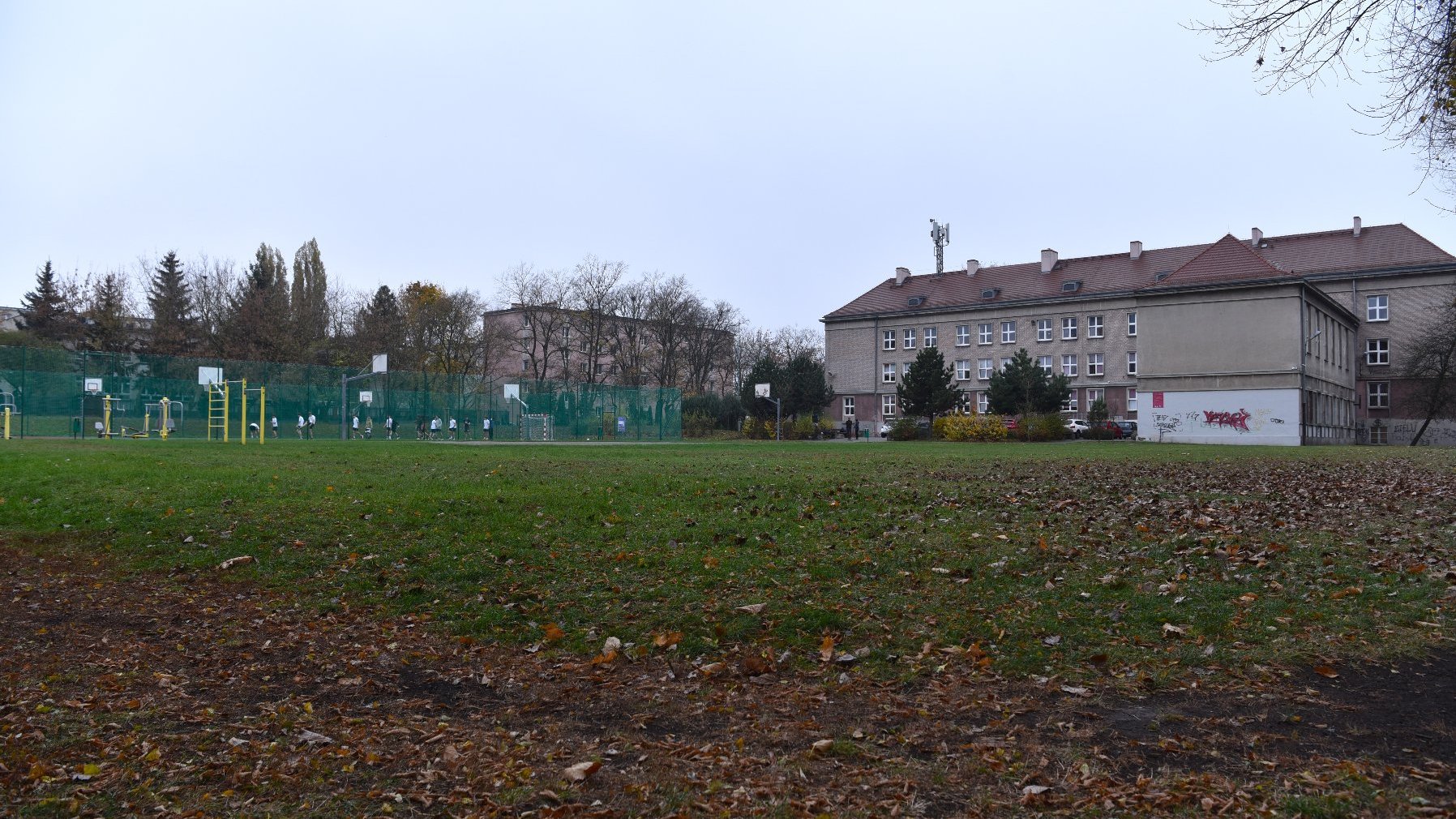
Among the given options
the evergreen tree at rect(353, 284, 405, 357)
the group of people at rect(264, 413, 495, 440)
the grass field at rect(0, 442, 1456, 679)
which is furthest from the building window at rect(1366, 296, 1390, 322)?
the evergreen tree at rect(353, 284, 405, 357)

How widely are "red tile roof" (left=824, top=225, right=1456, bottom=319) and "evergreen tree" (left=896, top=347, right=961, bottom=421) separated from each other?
44.0 feet

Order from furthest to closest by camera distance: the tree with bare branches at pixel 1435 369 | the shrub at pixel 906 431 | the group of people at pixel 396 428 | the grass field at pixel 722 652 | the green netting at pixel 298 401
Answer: the tree with bare branches at pixel 1435 369, the shrub at pixel 906 431, the group of people at pixel 396 428, the green netting at pixel 298 401, the grass field at pixel 722 652

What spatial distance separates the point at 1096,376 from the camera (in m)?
Result: 72.2

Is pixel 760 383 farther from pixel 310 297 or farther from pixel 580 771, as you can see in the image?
pixel 580 771

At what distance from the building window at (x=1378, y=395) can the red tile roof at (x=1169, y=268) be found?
7.73m

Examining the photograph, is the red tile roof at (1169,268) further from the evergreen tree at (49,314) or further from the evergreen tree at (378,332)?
the evergreen tree at (49,314)

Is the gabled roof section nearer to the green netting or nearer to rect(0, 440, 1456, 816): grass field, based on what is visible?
the green netting

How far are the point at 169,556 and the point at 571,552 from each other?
3902 millimetres

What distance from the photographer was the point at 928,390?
57.6 meters

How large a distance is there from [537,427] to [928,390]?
73.0ft

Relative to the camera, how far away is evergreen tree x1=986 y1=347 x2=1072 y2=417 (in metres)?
54.3

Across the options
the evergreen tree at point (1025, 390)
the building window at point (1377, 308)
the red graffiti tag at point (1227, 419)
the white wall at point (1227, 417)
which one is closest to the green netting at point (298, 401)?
the evergreen tree at point (1025, 390)

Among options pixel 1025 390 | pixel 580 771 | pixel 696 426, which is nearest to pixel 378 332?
pixel 696 426

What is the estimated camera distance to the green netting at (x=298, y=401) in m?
36.5
